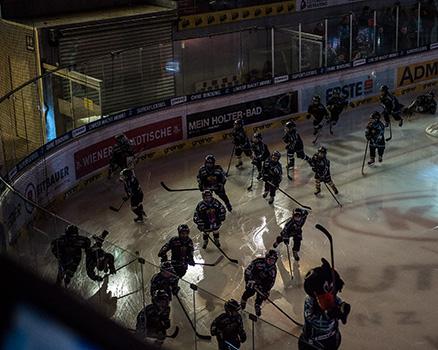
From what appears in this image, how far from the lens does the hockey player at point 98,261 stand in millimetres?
8759

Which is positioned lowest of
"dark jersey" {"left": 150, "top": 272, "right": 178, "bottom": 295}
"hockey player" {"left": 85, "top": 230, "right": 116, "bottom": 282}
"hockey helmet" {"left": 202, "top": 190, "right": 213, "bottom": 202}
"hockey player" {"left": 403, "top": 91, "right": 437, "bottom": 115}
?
"hockey player" {"left": 403, "top": 91, "right": 437, "bottom": 115}

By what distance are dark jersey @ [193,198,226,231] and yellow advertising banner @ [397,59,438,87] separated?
447 inches

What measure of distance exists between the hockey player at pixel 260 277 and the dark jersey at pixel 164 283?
1.50m

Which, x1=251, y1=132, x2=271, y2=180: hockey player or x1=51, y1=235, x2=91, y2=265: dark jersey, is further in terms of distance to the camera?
x1=251, y1=132, x2=271, y2=180: hockey player

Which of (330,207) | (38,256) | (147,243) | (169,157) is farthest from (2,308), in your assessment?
(169,157)

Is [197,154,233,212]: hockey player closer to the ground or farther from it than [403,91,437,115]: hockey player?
farther from it

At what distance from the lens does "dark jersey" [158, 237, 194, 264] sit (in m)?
10.2

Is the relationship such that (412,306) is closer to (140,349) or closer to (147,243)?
(147,243)

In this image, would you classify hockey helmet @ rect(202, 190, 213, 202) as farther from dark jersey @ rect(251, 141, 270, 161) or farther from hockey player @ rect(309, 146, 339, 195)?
dark jersey @ rect(251, 141, 270, 161)

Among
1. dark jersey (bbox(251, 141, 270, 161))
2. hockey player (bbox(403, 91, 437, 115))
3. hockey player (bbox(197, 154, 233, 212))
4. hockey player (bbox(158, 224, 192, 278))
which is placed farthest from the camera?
hockey player (bbox(403, 91, 437, 115))

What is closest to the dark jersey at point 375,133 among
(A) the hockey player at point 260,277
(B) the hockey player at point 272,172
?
(B) the hockey player at point 272,172

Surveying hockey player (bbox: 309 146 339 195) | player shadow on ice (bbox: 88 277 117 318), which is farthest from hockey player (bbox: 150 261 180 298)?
hockey player (bbox: 309 146 339 195)

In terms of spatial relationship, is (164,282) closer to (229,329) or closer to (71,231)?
(229,329)

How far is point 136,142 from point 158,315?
28.6 ft
